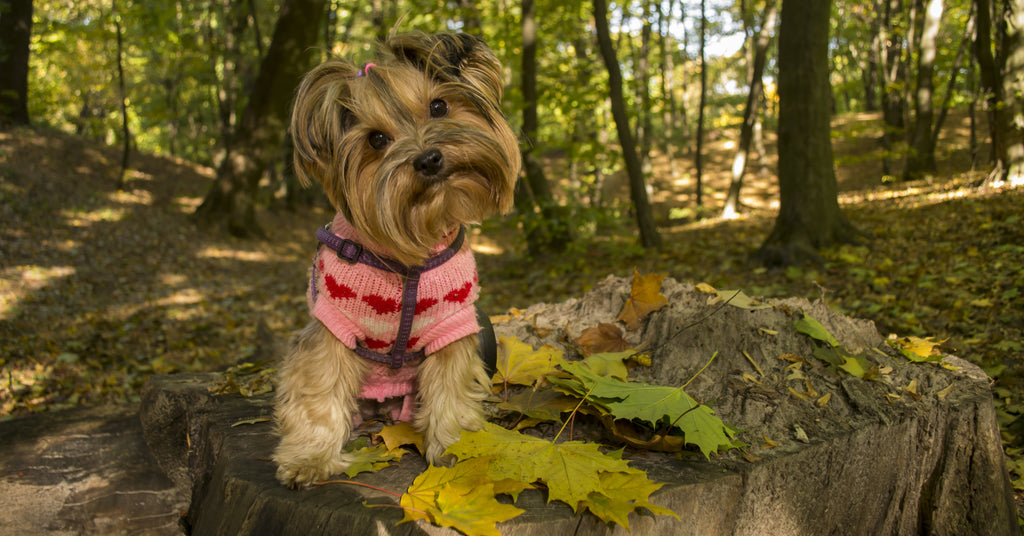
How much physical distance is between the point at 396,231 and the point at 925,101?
17.3 metres

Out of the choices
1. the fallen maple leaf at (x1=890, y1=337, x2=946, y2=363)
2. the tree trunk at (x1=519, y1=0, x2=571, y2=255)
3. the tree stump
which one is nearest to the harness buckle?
the tree stump

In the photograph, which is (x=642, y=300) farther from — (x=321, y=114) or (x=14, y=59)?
(x=14, y=59)

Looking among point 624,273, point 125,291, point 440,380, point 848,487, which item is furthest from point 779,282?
point 125,291

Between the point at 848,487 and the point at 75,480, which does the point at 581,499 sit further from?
the point at 75,480

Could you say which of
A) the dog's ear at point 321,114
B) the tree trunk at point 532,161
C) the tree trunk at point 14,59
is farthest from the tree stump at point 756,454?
the tree trunk at point 14,59

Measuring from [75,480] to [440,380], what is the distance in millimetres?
2361

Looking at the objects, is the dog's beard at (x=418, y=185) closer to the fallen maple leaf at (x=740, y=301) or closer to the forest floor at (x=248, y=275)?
the fallen maple leaf at (x=740, y=301)

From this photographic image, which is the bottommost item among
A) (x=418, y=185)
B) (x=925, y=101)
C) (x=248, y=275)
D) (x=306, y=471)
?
(x=248, y=275)

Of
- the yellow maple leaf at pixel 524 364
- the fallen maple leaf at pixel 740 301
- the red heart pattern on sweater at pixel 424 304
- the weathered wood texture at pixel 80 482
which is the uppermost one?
the red heart pattern on sweater at pixel 424 304

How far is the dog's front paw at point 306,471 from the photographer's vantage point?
2.27 metres

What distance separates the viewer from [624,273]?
9.20m

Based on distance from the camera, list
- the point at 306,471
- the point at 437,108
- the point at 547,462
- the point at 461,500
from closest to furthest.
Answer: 1. the point at 461,500
2. the point at 547,462
3. the point at 306,471
4. the point at 437,108

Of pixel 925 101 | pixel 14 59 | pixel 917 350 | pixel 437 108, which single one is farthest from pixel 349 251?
pixel 14 59

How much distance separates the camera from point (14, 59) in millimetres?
15164
